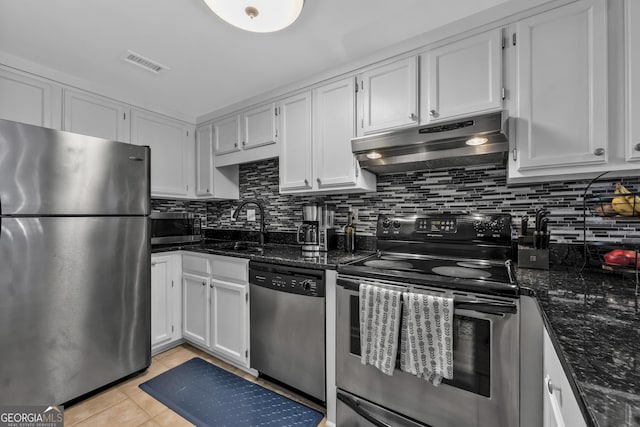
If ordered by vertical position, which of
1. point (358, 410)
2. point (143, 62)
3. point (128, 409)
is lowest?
point (128, 409)

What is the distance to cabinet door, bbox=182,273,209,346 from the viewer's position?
91.3 inches

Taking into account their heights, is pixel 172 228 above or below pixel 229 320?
above

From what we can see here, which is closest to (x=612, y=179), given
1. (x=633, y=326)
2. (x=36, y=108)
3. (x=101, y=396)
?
(x=633, y=326)

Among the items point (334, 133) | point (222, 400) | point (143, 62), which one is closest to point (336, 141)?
point (334, 133)

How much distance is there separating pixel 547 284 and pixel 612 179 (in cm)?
82

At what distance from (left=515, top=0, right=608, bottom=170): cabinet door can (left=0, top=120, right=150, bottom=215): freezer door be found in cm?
243

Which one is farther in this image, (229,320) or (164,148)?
(164,148)

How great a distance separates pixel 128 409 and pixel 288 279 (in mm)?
1276

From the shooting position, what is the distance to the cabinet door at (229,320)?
2.05 metres

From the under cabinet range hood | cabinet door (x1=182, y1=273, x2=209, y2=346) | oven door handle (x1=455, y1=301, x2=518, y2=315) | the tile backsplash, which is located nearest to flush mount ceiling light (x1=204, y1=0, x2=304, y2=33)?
the under cabinet range hood

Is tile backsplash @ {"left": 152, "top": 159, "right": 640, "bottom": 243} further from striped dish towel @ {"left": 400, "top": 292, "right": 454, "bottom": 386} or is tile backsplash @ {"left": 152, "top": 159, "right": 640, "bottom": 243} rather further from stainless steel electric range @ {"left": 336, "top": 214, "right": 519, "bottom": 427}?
striped dish towel @ {"left": 400, "top": 292, "right": 454, "bottom": 386}

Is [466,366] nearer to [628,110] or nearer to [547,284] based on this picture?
[547,284]

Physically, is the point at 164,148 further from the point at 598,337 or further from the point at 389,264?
the point at 598,337

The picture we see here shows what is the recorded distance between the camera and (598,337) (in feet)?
2.27
